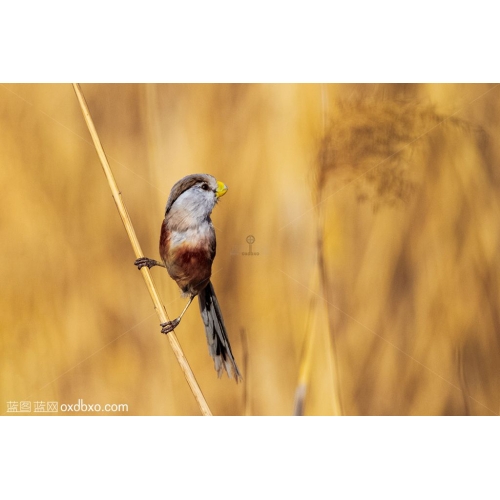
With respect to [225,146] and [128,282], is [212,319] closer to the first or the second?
[128,282]

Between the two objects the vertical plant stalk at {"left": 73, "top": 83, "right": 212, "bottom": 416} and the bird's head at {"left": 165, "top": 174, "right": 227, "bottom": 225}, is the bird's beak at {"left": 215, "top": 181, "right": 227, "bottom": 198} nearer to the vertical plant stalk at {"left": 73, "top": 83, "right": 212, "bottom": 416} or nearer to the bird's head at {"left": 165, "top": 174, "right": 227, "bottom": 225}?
the bird's head at {"left": 165, "top": 174, "right": 227, "bottom": 225}

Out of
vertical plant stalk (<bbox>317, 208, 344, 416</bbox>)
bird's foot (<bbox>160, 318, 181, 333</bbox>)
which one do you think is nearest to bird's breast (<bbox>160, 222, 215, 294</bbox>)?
bird's foot (<bbox>160, 318, 181, 333</bbox>)

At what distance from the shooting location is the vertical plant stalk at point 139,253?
71.0 inches

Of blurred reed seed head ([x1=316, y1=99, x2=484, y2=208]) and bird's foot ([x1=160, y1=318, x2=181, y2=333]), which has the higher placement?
blurred reed seed head ([x1=316, y1=99, x2=484, y2=208])

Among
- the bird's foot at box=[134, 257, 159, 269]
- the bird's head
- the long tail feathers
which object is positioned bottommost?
the long tail feathers

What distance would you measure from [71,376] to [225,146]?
0.81m

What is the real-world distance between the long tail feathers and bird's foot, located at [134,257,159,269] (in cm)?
16

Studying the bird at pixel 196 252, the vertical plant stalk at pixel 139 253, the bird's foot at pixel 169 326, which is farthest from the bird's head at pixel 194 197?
the bird's foot at pixel 169 326

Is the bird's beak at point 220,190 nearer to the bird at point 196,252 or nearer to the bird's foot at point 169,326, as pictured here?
the bird at point 196,252

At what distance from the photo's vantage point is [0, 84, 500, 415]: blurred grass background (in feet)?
6.10

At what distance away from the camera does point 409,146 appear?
1881 millimetres

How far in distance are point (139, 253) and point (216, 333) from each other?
1.06ft

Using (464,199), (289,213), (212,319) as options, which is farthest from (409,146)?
(212,319)

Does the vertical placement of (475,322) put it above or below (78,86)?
below
